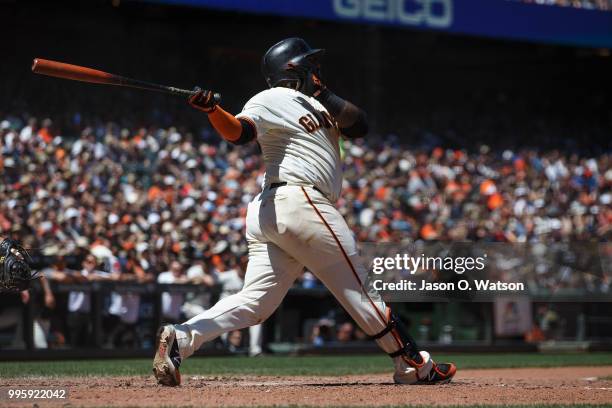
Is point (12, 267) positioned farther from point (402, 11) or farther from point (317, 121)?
point (402, 11)

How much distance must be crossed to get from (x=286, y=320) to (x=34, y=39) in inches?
412

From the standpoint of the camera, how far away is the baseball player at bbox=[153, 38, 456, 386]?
18.8 feet

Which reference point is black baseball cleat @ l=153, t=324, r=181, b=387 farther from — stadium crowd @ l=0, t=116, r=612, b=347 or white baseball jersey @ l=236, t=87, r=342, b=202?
stadium crowd @ l=0, t=116, r=612, b=347

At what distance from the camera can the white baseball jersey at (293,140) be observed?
5.82m

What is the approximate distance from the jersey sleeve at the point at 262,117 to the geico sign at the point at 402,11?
16146 mm

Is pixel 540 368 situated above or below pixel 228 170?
below

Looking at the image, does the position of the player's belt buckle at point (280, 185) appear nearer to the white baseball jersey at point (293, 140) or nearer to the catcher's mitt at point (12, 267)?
the white baseball jersey at point (293, 140)

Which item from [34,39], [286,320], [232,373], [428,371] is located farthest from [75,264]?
[34,39]

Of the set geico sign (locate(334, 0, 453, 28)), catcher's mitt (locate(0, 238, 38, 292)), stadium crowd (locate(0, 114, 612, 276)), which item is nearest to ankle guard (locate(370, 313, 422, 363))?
catcher's mitt (locate(0, 238, 38, 292))

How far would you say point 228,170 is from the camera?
1720 cm

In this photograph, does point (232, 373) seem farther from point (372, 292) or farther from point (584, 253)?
point (584, 253)

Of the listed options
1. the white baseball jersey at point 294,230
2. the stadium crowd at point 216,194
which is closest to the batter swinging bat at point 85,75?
the white baseball jersey at point 294,230

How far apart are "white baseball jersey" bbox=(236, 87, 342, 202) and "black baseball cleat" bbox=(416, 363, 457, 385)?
1.29 metres

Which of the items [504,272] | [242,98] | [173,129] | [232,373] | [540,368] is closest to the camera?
[232,373]
